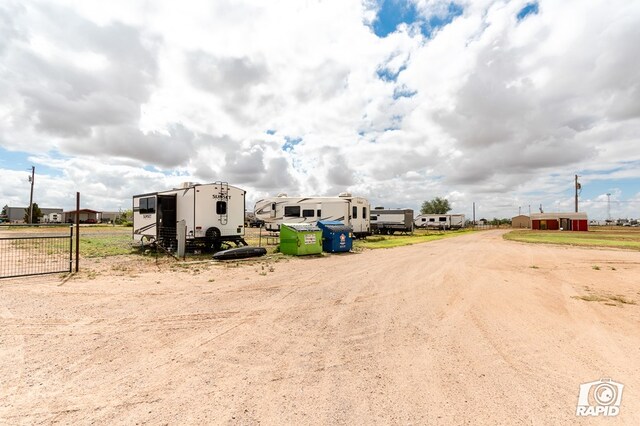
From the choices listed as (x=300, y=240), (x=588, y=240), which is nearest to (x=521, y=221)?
(x=588, y=240)

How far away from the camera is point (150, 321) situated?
18.9 ft

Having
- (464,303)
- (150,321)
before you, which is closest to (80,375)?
(150,321)

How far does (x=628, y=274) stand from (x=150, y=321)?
1407 centimetres

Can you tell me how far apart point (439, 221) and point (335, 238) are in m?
45.3

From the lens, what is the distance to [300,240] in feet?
50.4

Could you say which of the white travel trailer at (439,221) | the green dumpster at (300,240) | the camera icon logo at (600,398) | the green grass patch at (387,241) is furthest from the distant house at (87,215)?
the camera icon logo at (600,398)

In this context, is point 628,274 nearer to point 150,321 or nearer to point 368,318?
point 368,318

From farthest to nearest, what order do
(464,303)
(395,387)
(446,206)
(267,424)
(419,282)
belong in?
(446,206)
(419,282)
(464,303)
(395,387)
(267,424)

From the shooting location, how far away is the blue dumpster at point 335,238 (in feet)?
55.9

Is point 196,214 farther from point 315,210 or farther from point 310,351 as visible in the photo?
point 310,351

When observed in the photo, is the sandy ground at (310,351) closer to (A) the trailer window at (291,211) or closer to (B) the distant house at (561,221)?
(A) the trailer window at (291,211)

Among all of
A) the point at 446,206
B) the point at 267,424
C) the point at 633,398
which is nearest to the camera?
the point at 267,424

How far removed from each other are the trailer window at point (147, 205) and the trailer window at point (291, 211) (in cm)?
1046

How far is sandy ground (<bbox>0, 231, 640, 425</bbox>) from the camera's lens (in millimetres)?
3164
